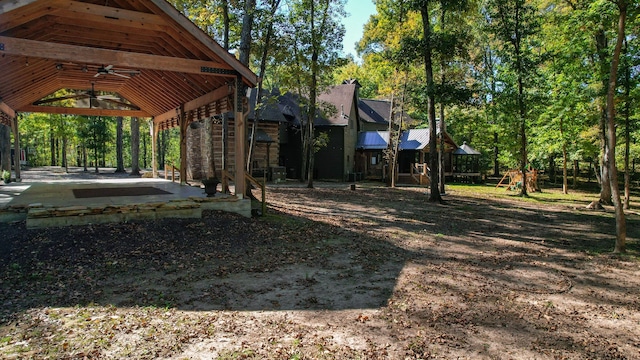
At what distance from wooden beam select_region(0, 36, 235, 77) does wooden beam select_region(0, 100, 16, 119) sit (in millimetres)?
7238

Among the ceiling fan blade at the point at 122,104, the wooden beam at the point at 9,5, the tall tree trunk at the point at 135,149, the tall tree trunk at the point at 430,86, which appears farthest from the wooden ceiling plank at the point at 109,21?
the tall tree trunk at the point at 135,149

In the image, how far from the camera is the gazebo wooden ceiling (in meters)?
6.76

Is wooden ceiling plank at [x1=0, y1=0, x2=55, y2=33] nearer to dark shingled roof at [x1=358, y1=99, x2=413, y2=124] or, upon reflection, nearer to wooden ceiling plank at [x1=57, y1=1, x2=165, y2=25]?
wooden ceiling plank at [x1=57, y1=1, x2=165, y2=25]

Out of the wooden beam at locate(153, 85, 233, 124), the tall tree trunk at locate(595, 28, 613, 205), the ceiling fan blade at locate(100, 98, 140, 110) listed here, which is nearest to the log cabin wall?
the ceiling fan blade at locate(100, 98, 140, 110)

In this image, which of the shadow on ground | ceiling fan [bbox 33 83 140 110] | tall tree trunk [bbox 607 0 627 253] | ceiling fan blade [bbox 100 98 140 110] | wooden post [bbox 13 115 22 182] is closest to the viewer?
the shadow on ground

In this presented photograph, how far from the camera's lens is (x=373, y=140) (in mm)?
29547

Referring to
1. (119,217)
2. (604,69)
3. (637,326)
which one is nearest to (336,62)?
(604,69)

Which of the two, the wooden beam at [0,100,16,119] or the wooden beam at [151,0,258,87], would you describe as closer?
the wooden beam at [151,0,258,87]

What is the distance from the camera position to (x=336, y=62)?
1831 centimetres

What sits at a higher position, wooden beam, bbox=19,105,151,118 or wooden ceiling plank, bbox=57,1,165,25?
Result: wooden ceiling plank, bbox=57,1,165,25

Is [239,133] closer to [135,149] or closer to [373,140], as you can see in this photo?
[135,149]

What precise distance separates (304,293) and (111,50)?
610 centimetres

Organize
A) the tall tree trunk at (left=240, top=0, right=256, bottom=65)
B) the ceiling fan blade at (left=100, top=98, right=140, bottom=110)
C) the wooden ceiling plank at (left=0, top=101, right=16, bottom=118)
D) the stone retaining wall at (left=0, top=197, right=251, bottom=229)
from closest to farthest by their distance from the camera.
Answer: the stone retaining wall at (left=0, top=197, right=251, bottom=229)
the wooden ceiling plank at (left=0, top=101, right=16, bottom=118)
the tall tree trunk at (left=240, top=0, right=256, bottom=65)
the ceiling fan blade at (left=100, top=98, right=140, bottom=110)

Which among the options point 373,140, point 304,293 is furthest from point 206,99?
point 373,140
